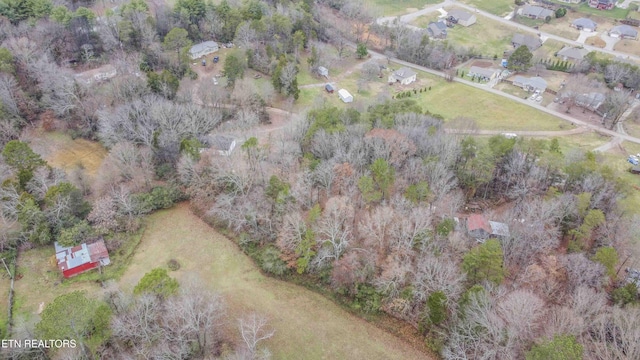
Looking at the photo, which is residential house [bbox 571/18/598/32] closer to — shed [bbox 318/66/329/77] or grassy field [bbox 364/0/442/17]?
grassy field [bbox 364/0/442/17]

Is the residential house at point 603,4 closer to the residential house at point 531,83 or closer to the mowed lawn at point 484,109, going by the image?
the residential house at point 531,83

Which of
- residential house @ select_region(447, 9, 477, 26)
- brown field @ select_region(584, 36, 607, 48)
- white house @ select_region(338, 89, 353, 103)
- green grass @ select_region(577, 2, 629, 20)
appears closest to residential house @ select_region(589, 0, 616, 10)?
green grass @ select_region(577, 2, 629, 20)

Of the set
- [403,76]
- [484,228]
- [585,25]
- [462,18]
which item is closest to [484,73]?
[403,76]

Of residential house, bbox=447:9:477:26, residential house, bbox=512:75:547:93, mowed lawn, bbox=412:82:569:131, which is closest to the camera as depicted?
mowed lawn, bbox=412:82:569:131

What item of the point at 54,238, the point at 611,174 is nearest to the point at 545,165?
the point at 611,174

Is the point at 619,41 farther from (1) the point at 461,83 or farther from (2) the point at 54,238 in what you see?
(2) the point at 54,238

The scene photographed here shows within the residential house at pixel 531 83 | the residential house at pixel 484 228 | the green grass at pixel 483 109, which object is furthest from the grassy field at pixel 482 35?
the residential house at pixel 484 228
